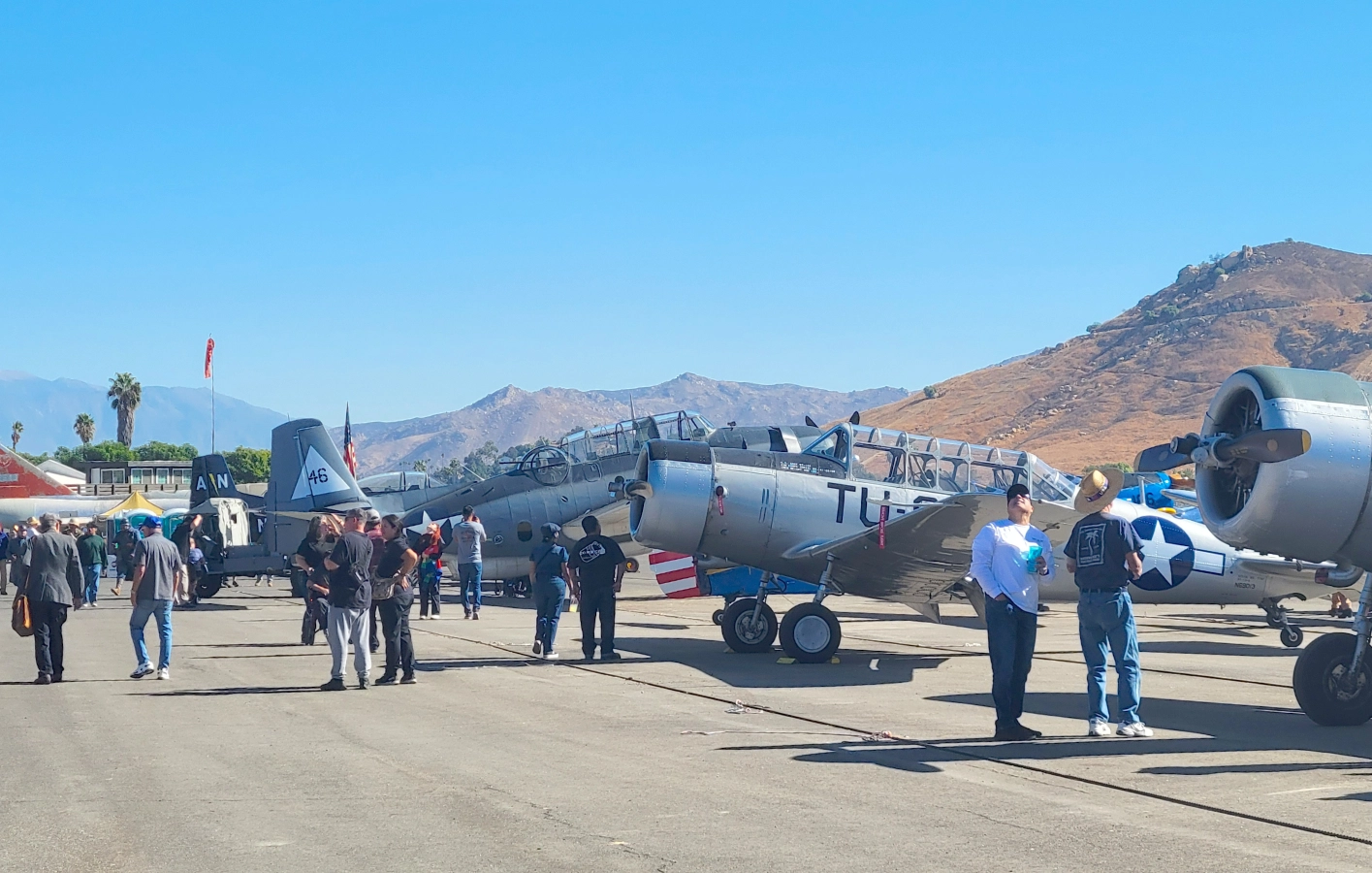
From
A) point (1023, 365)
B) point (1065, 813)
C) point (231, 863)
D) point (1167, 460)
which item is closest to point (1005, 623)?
point (1167, 460)

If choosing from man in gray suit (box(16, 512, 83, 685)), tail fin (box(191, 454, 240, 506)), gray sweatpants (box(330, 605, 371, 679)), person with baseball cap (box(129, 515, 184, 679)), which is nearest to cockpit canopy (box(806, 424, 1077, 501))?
gray sweatpants (box(330, 605, 371, 679))

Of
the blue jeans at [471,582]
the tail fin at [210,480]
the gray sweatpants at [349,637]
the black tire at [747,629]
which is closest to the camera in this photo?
the gray sweatpants at [349,637]

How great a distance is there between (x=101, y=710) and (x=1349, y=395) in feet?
32.5

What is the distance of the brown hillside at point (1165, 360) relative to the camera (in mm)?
124312

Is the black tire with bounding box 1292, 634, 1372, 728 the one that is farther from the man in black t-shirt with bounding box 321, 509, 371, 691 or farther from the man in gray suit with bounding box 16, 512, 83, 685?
the man in gray suit with bounding box 16, 512, 83, 685

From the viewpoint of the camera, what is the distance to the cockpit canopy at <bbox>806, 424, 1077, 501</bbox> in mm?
15906

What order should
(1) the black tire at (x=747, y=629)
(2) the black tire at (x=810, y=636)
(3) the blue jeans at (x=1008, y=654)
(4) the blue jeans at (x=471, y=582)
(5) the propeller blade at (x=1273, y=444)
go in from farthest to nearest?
(4) the blue jeans at (x=471, y=582) → (1) the black tire at (x=747, y=629) → (2) the black tire at (x=810, y=636) → (3) the blue jeans at (x=1008, y=654) → (5) the propeller blade at (x=1273, y=444)

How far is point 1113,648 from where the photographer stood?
9070mm

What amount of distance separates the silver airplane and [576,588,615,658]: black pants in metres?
1.00

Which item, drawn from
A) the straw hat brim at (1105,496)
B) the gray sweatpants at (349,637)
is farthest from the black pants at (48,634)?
the straw hat brim at (1105,496)

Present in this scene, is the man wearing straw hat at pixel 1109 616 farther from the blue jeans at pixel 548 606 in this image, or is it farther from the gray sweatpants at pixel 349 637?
the blue jeans at pixel 548 606

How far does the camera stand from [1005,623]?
354 inches

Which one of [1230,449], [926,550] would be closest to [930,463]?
[926,550]

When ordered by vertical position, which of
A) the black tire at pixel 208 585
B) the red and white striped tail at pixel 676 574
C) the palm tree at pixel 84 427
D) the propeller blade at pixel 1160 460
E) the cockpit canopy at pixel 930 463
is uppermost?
the palm tree at pixel 84 427
